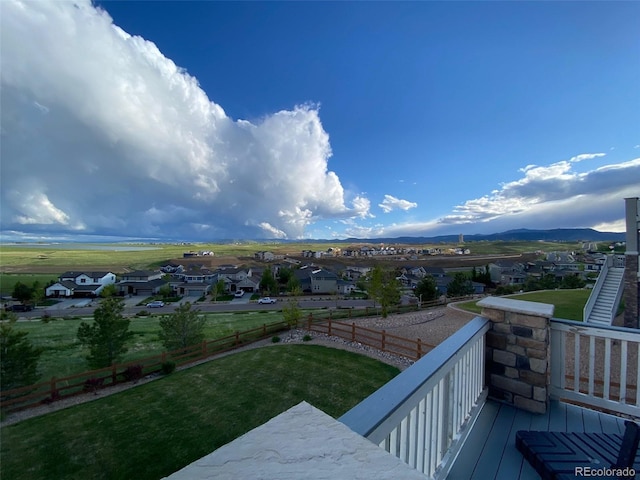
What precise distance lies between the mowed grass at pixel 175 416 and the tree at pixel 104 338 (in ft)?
8.56

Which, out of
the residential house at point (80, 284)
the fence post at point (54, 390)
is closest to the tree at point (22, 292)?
the residential house at point (80, 284)

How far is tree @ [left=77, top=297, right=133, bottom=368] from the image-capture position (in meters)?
7.99

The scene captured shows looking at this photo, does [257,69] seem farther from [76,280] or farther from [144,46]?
[76,280]

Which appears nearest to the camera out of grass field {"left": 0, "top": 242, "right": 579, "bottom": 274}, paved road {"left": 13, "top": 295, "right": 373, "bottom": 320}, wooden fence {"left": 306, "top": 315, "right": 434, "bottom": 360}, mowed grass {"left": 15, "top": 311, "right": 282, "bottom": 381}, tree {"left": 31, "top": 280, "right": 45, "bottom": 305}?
wooden fence {"left": 306, "top": 315, "right": 434, "bottom": 360}

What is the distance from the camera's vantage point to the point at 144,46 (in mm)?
7230

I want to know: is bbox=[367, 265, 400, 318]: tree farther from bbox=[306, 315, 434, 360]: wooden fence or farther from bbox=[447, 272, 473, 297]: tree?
bbox=[447, 272, 473, 297]: tree

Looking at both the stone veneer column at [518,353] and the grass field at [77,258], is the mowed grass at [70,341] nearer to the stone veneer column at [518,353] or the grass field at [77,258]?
the grass field at [77,258]

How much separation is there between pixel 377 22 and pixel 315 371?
7992 mm

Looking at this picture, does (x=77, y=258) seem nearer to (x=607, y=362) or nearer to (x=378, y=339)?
(x=378, y=339)

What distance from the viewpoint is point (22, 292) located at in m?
10.3

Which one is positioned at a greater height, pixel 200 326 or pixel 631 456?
pixel 631 456

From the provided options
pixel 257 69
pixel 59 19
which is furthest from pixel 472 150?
pixel 59 19

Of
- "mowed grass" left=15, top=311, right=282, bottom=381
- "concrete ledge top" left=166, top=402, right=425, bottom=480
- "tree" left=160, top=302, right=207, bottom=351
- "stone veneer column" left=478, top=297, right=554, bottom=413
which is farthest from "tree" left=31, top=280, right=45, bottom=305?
"stone veneer column" left=478, top=297, right=554, bottom=413

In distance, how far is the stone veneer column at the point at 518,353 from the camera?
1.72 metres
